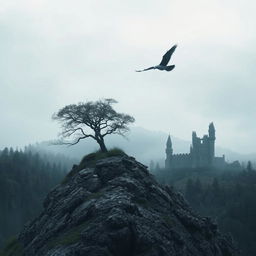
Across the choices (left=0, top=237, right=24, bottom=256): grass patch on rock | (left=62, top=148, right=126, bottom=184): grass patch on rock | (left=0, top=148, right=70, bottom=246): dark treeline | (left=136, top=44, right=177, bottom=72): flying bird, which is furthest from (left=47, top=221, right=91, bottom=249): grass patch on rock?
(left=0, top=148, right=70, bottom=246): dark treeline

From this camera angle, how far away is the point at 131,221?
25.4 metres

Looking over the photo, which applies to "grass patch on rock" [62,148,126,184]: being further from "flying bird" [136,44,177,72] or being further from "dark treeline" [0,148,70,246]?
"dark treeline" [0,148,70,246]

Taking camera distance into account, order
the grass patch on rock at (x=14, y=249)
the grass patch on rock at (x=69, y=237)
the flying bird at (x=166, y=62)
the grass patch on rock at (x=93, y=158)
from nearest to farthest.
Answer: the flying bird at (x=166, y=62) < the grass patch on rock at (x=69, y=237) < the grass patch on rock at (x=14, y=249) < the grass patch on rock at (x=93, y=158)

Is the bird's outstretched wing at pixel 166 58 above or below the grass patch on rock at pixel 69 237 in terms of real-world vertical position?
above

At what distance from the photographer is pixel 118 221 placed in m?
25.0

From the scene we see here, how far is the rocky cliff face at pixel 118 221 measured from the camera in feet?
80.1

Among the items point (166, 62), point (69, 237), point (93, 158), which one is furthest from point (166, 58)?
point (93, 158)

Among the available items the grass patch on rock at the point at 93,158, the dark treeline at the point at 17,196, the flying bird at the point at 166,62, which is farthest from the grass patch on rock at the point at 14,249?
the dark treeline at the point at 17,196

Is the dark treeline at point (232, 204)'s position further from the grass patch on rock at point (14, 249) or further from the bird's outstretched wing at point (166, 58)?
the bird's outstretched wing at point (166, 58)

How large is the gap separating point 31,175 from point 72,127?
16117 cm

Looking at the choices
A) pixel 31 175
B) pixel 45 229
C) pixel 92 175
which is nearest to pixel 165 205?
pixel 92 175

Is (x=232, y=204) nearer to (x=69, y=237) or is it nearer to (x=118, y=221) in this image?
(x=118, y=221)

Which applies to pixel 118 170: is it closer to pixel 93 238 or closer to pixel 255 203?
pixel 93 238

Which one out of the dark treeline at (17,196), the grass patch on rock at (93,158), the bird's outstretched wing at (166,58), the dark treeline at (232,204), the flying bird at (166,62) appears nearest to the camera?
the flying bird at (166,62)
